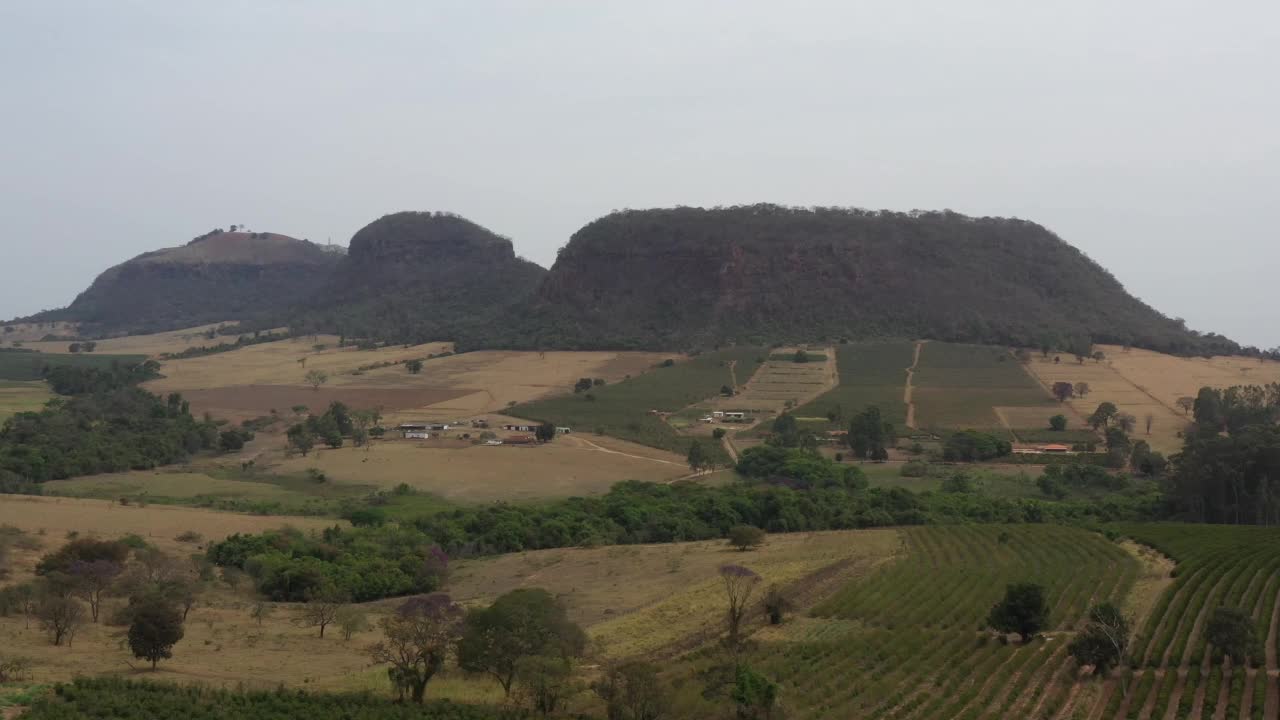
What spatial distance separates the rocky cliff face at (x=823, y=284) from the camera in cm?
13925

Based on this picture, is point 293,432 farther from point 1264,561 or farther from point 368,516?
point 1264,561

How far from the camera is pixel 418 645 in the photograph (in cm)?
2923

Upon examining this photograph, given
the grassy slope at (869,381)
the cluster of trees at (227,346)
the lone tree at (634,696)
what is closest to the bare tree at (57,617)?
the lone tree at (634,696)

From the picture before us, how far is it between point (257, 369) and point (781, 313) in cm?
6850

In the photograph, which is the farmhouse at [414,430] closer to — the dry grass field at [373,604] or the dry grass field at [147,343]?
the dry grass field at [373,604]

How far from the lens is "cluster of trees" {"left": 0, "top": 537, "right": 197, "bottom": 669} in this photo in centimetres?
3016

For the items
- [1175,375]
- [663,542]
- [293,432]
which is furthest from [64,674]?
[1175,375]

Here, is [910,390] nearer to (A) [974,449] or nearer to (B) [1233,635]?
(A) [974,449]

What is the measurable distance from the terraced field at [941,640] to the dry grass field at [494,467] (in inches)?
974

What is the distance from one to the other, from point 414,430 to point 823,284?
258ft

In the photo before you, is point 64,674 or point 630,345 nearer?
point 64,674

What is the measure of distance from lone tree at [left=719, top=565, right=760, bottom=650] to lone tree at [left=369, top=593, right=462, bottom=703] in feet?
28.6

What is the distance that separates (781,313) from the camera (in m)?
145

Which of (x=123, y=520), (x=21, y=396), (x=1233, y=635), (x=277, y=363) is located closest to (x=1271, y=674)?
(x=1233, y=635)
